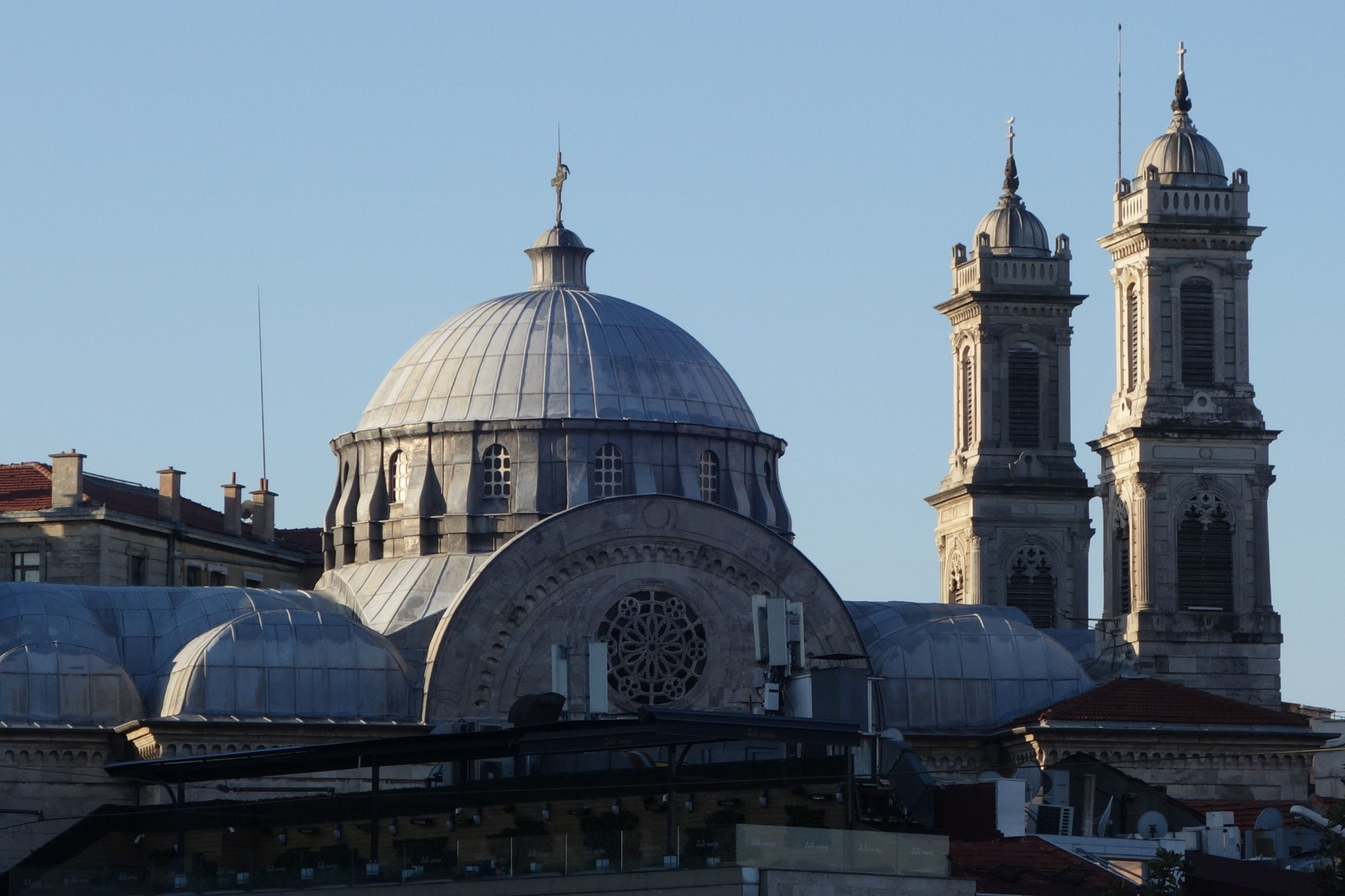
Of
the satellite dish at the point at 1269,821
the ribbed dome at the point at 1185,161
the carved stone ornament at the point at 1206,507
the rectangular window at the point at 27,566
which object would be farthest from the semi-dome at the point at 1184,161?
the rectangular window at the point at 27,566

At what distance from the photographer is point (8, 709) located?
78438 mm

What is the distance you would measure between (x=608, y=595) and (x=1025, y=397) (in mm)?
26072

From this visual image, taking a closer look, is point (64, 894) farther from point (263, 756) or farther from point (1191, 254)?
point (1191, 254)

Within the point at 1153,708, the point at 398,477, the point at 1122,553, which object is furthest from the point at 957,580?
the point at 1153,708

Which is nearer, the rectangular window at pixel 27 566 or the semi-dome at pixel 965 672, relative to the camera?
the semi-dome at pixel 965 672

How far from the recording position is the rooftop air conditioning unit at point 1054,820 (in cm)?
7031

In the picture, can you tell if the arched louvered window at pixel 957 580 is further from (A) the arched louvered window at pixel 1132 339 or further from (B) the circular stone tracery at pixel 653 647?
(B) the circular stone tracery at pixel 653 647

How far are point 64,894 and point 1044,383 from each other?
4927cm

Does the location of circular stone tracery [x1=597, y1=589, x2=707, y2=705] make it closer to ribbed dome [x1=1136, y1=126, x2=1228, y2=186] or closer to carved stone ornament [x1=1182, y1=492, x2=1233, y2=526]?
carved stone ornament [x1=1182, y1=492, x2=1233, y2=526]

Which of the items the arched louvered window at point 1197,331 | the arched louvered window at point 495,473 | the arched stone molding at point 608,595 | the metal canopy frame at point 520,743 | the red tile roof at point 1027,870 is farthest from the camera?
the arched louvered window at point 1197,331

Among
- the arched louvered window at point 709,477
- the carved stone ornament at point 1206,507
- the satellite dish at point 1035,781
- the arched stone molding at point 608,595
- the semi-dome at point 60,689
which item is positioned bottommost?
the satellite dish at point 1035,781

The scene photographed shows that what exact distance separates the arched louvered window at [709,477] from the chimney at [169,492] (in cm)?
2715

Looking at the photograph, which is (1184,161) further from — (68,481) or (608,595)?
(68,481)

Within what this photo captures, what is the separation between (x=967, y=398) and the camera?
106 meters
